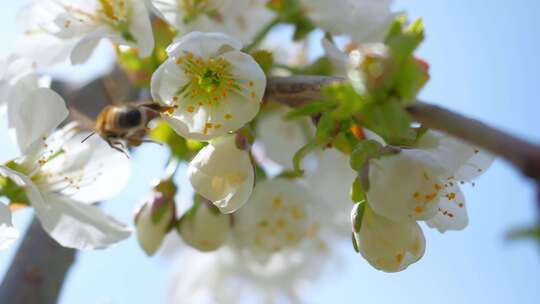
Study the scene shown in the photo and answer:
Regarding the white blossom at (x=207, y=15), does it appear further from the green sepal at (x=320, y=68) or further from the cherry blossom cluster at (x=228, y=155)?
the green sepal at (x=320, y=68)

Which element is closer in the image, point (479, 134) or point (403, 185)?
point (479, 134)

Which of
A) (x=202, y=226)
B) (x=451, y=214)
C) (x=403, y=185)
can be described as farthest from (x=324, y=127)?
(x=202, y=226)

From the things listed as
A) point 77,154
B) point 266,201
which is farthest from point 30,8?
point 266,201

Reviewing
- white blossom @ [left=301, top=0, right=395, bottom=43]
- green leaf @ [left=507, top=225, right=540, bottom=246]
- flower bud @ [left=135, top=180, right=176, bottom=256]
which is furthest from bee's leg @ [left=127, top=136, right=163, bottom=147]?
green leaf @ [left=507, top=225, right=540, bottom=246]

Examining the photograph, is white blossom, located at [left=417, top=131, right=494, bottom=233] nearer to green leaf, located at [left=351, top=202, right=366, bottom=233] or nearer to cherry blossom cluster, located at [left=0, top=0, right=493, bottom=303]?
cherry blossom cluster, located at [left=0, top=0, right=493, bottom=303]

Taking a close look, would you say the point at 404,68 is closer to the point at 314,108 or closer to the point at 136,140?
the point at 314,108
